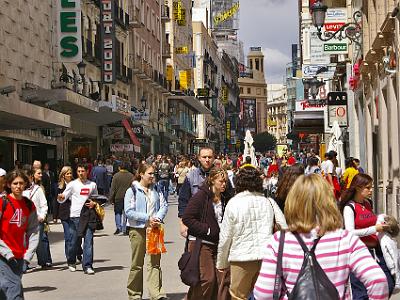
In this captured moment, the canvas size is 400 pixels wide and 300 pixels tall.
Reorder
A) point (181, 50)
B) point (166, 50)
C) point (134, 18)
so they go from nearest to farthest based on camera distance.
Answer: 1. point (134, 18)
2. point (166, 50)
3. point (181, 50)

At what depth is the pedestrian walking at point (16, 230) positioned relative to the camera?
771cm

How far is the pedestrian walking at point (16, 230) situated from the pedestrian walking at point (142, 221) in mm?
1835

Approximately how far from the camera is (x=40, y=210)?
496 inches

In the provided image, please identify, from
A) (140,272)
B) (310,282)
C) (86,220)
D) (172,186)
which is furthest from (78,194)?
(172,186)

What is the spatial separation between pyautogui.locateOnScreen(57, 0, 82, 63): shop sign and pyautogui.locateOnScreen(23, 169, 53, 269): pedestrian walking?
1818 centimetres

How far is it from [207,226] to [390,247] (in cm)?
175

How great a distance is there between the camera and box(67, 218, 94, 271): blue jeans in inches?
501

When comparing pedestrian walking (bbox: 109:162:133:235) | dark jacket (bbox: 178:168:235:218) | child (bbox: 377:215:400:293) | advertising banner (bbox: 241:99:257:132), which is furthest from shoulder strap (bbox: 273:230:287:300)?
advertising banner (bbox: 241:99:257:132)

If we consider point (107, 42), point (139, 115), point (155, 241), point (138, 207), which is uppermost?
point (107, 42)

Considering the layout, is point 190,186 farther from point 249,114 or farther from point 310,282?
point 249,114

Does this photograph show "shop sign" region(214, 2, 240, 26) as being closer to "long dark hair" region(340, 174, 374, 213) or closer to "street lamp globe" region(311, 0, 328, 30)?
"street lamp globe" region(311, 0, 328, 30)

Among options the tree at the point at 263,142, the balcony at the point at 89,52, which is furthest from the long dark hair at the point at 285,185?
the tree at the point at 263,142

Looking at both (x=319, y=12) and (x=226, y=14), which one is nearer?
(x=319, y=12)

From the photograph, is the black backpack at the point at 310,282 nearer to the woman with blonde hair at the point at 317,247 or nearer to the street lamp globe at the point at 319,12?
the woman with blonde hair at the point at 317,247
